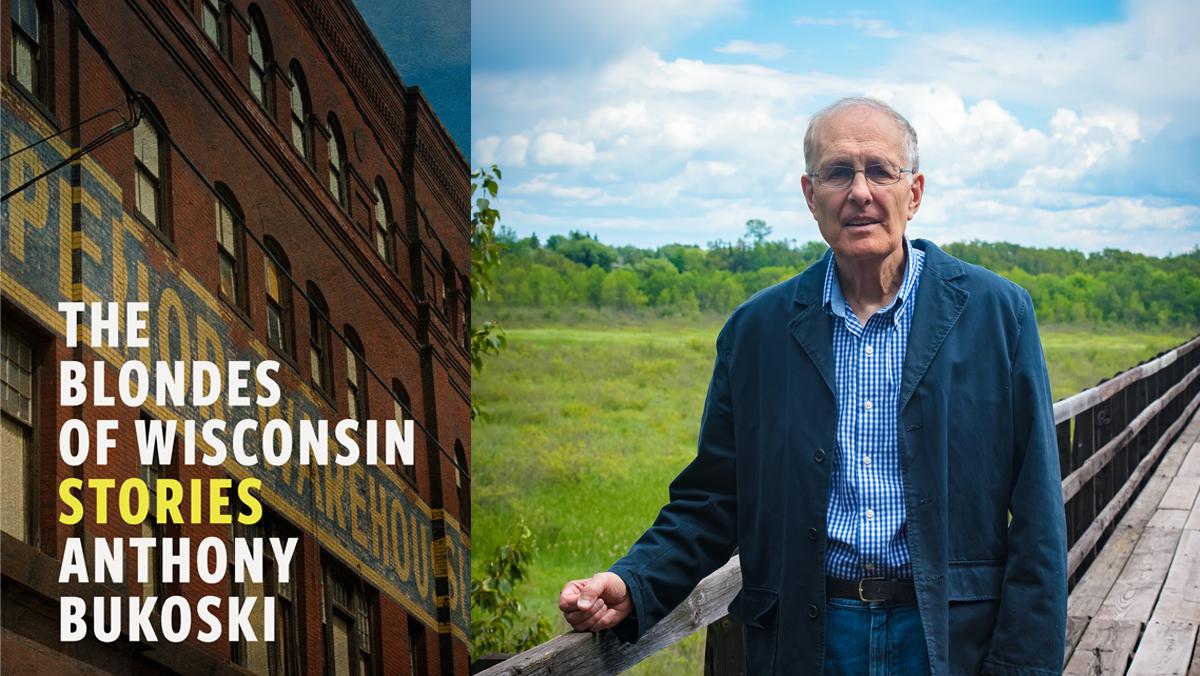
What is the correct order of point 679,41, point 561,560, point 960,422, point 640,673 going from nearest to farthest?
1. point 960,422
2. point 640,673
3. point 561,560
4. point 679,41

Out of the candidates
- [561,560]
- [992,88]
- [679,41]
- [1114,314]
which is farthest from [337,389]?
[1114,314]

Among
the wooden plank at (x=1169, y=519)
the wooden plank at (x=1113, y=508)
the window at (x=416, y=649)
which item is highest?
the window at (x=416, y=649)

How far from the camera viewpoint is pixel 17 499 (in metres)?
2.12

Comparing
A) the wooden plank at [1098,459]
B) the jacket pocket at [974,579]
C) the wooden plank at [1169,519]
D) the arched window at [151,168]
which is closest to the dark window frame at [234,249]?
the arched window at [151,168]

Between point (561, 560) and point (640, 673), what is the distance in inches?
69.2

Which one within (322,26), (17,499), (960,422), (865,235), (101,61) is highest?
(322,26)

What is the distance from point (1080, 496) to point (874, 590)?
3.49m

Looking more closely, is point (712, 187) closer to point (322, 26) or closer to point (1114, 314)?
point (1114, 314)

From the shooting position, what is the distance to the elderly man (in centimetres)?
177

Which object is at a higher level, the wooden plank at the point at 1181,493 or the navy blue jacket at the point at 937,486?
the navy blue jacket at the point at 937,486

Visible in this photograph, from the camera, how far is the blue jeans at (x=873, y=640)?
180 cm

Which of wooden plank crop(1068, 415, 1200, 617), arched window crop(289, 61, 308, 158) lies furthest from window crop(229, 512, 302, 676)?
wooden plank crop(1068, 415, 1200, 617)

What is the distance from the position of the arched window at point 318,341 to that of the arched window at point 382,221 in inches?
9.0

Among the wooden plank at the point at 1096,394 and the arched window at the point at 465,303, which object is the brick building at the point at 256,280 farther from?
the wooden plank at the point at 1096,394
